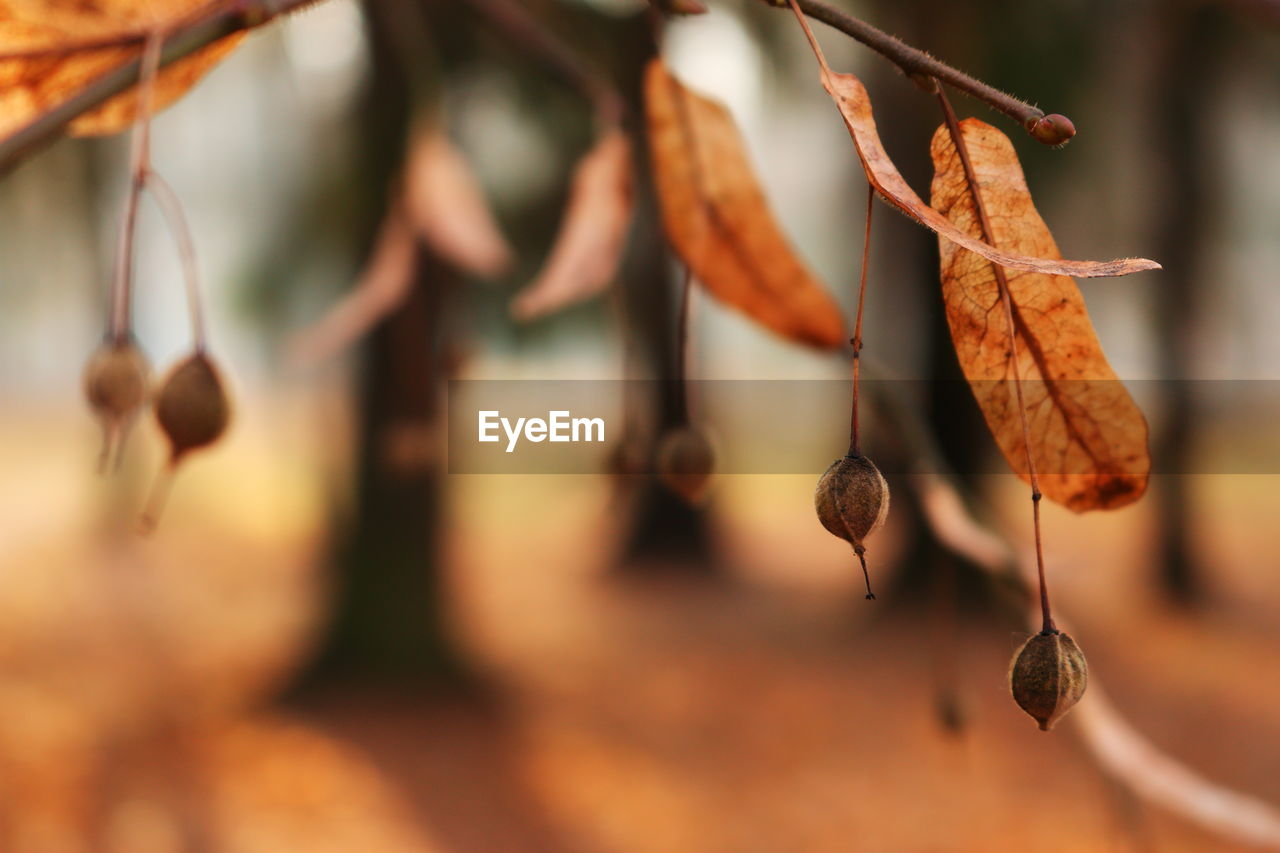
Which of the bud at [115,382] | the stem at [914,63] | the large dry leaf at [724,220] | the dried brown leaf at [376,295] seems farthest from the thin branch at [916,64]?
the dried brown leaf at [376,295]

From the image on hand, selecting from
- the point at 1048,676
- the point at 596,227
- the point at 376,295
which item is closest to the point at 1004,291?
the point at 1048,676

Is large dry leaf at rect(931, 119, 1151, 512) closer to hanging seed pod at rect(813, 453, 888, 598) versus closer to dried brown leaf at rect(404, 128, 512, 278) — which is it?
hanging seed pod at rect(813, 453, 888, 598)

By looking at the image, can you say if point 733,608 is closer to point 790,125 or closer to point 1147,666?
point 1147,666

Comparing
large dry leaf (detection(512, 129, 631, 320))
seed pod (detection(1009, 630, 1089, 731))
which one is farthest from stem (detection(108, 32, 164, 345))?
seed pod (detection(1009, 630, 1089, 731))

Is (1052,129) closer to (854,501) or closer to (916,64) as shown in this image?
(916,64)

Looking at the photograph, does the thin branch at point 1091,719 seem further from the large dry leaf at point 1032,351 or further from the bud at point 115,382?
the bud at point 115,382
